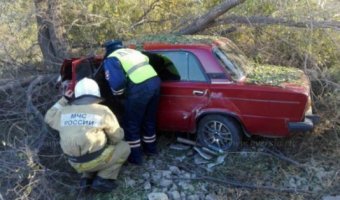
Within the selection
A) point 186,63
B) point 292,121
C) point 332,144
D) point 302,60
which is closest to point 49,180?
point 186,63

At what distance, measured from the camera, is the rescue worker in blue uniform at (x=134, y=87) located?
18.1ft

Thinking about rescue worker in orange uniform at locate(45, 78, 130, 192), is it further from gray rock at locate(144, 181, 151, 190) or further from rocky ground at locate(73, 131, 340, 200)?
gray rock at locate(144, 181, 151, 190)

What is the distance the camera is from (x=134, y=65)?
557 centimetres

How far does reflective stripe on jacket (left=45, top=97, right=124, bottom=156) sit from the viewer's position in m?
4.98

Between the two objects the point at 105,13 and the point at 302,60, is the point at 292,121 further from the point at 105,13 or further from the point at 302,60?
the point at 105,13

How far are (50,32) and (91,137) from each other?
13.1 feet

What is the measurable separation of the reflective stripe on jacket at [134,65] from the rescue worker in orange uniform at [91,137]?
0.54 metres

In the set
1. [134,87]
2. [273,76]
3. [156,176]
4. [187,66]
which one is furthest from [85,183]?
[273,76]

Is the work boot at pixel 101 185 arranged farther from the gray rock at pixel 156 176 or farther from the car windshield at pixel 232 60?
the car windshield at pixel 232 60

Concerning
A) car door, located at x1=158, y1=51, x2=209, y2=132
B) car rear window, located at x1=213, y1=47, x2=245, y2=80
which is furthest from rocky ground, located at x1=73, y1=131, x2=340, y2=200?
car rear window, located at x1=213, y1=47, x2=245, y2=80

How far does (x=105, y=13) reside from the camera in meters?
8.64

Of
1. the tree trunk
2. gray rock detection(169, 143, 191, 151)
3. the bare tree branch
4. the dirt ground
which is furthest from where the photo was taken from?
the tree trunk

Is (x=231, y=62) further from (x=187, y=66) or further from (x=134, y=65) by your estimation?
(x=134, y=65)

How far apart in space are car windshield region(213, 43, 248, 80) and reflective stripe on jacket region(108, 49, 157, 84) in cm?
98
